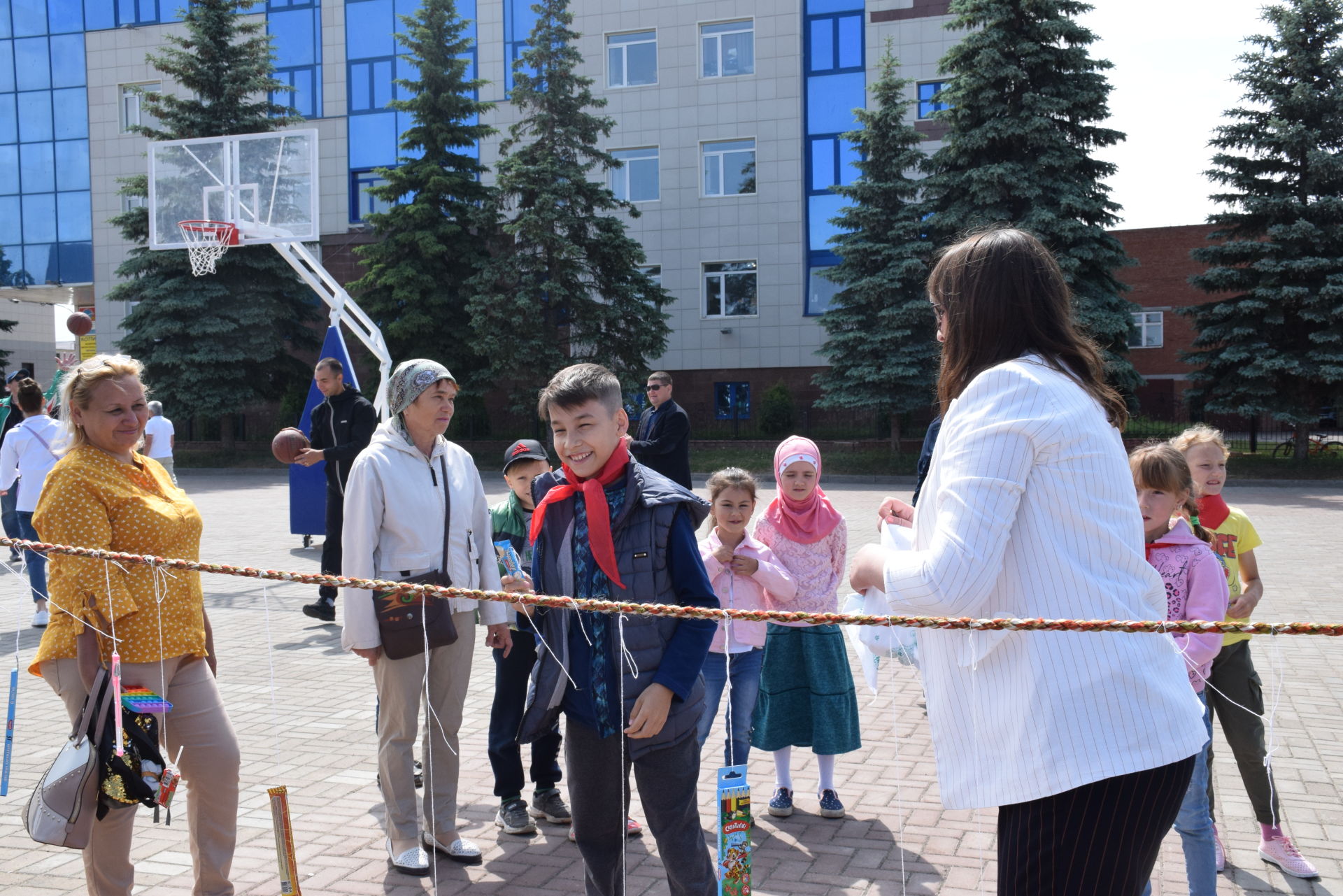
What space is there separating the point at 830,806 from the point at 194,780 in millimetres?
2692

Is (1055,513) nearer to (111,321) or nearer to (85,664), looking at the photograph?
(85,664)

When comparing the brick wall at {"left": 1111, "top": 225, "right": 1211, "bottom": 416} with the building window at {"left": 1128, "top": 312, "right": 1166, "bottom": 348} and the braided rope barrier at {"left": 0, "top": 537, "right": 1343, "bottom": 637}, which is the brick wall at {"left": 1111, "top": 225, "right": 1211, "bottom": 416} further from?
the braided rope barrier at {"left": 0, "top": 537, "right": 1343, "bottom": 637}

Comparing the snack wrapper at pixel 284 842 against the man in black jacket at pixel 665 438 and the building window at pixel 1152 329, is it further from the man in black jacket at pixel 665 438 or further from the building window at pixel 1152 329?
the building window at pixel 1152 329

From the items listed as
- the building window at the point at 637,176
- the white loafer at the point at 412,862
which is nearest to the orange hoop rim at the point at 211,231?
the white loafer at the point at 412,862

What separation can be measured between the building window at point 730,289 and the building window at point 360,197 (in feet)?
37.6

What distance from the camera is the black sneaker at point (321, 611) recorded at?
8.91 meters

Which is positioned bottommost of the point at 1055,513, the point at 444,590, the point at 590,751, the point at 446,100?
the point at 590,751

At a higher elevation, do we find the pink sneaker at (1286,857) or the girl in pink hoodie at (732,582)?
the girl in pink hoodie at (732,582)

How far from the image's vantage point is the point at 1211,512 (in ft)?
15.0

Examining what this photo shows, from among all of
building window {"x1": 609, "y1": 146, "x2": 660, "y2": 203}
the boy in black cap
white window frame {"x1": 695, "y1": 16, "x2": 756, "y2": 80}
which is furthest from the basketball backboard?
white window frame {"x1": 695, "y1": 16, "x2": 756, "y2": 80}

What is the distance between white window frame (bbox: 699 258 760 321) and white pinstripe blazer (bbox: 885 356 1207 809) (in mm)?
31982

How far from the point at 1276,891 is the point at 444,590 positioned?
3328 mm

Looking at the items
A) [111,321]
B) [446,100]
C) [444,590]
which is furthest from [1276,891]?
[111,321]

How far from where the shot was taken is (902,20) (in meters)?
32.0
